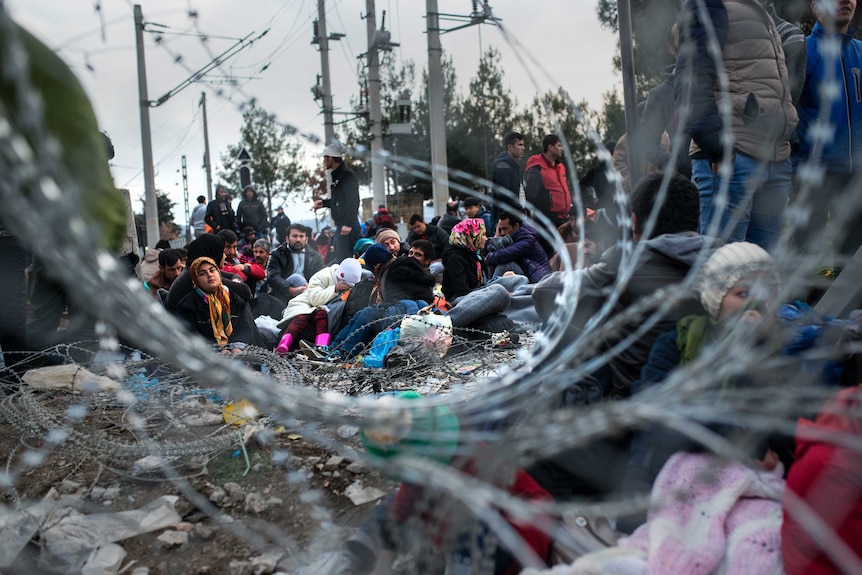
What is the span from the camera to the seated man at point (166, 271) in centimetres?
699

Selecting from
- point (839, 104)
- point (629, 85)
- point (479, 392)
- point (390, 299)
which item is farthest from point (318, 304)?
point (479, 392)

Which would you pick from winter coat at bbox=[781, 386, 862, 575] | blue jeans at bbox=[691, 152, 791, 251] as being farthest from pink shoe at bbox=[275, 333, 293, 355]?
winter coat at bbox=[781, 386, 862, 575]

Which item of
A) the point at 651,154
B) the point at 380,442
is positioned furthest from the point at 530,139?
the point at 380,442

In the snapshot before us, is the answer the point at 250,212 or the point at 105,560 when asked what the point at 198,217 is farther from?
the point at 105,560

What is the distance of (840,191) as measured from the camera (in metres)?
3.97

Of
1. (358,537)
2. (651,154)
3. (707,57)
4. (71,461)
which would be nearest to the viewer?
(358,537)

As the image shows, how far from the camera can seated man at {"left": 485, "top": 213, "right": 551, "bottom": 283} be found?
6.84 meters

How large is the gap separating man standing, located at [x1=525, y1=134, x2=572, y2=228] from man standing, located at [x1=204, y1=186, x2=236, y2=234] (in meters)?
6.94

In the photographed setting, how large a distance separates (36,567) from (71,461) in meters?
0.93

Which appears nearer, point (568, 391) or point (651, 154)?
point (568, 391)

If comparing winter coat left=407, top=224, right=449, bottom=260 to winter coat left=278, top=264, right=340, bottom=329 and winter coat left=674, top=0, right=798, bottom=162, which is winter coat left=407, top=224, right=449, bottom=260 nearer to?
winter coat left=278, top=264, right=340, bottom=329

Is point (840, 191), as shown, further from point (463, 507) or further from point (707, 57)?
point (463, 507)

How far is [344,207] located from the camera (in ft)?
29.5

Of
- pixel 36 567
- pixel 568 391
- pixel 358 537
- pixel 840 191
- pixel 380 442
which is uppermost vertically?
pixel 840 191
